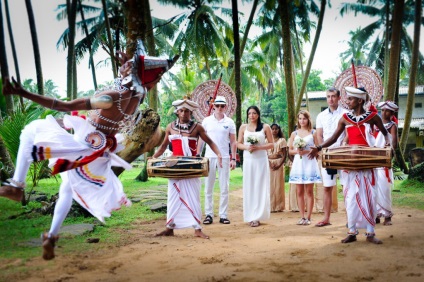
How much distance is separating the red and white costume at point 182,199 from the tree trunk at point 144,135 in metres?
0.64

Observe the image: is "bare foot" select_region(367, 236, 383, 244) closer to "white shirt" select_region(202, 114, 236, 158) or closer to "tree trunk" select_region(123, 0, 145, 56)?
"white shirt" select_region(202, 114, 236, 158)

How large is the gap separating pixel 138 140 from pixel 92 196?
124 inches

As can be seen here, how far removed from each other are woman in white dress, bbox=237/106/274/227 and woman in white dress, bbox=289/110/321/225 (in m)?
0.53

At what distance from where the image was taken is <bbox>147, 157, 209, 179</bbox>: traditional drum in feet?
23.2

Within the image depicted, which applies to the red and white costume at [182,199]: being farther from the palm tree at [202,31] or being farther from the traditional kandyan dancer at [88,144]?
the palm tree at [202,31]

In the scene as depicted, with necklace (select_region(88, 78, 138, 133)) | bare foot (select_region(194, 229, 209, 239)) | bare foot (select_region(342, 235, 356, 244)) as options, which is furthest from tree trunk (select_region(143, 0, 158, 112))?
necklace (select_region(88, 78, 138, 133))

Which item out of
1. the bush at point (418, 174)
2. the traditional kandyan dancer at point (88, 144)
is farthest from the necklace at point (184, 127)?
the bush at point (418, 174)

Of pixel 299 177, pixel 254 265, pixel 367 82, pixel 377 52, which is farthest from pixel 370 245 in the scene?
pixel 377 52

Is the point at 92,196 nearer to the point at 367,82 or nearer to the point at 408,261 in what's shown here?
the point at 408,261

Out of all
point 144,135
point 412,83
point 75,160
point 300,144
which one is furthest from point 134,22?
point 412,83

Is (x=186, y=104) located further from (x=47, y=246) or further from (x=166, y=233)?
(x=47, y=246)

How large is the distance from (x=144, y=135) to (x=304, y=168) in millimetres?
2995

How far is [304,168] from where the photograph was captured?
8805 mm

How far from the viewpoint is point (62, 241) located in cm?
653
